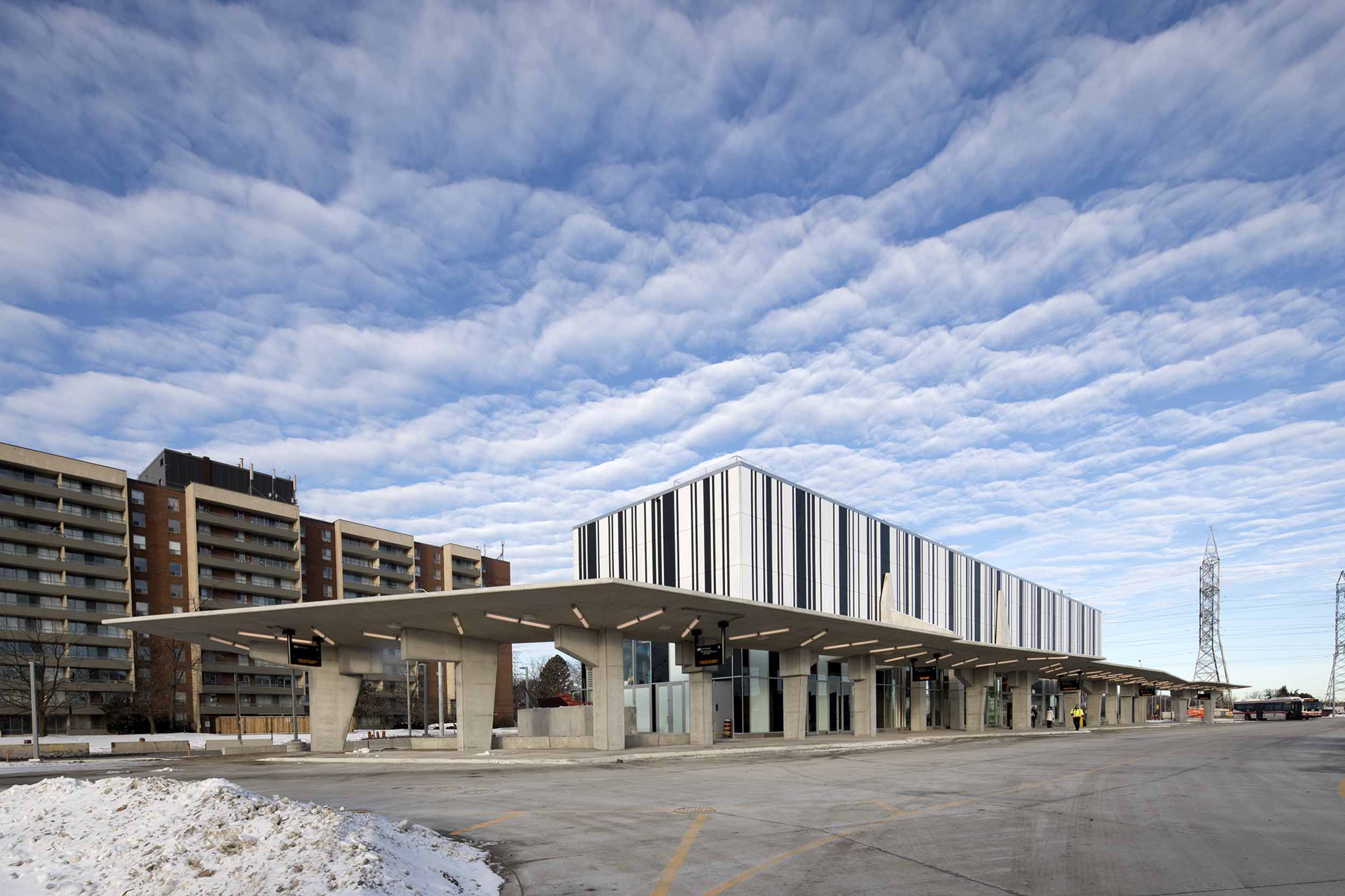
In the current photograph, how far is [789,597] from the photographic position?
5581 centimetres

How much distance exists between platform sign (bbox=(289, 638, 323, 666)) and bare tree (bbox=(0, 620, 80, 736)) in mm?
38063

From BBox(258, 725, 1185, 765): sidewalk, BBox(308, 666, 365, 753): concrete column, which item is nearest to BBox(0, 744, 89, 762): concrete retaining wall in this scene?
BBox(308, 666, 365, 753): concrete column

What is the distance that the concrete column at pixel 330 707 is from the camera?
3891 centimetres

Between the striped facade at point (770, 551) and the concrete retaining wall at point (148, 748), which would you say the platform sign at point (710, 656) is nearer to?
the striped facade at point (770, 551)

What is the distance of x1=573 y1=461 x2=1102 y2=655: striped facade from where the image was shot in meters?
53.5

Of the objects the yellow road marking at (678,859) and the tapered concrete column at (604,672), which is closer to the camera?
the yellow road marking at (678,859)

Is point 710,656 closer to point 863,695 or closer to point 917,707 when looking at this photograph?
point 863,695

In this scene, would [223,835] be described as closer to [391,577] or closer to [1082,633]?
[391,577]

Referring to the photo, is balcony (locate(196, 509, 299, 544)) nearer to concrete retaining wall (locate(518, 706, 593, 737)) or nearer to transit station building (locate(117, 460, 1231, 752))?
transit station building (locate(117, 460, 1231, 752))

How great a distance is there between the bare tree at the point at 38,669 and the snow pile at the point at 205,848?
2565 inches

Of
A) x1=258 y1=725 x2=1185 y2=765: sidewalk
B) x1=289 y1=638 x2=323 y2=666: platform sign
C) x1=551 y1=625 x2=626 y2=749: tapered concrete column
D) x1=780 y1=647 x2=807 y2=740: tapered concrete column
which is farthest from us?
x1=780 y1=647 x2=807 y2=740: tapered concrete column

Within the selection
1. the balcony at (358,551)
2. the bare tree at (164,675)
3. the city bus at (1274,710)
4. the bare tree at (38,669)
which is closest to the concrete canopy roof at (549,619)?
the bare tree at (38,669)

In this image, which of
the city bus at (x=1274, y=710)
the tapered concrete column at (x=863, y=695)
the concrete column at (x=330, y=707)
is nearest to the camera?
the concrete column at (x=330, y=707)

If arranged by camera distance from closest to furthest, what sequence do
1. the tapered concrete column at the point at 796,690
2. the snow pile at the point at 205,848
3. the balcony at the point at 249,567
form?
the snow pile at the point at 205,848, the tapered concrete column at the point at 796,690, the balcony at the point at 249,567
